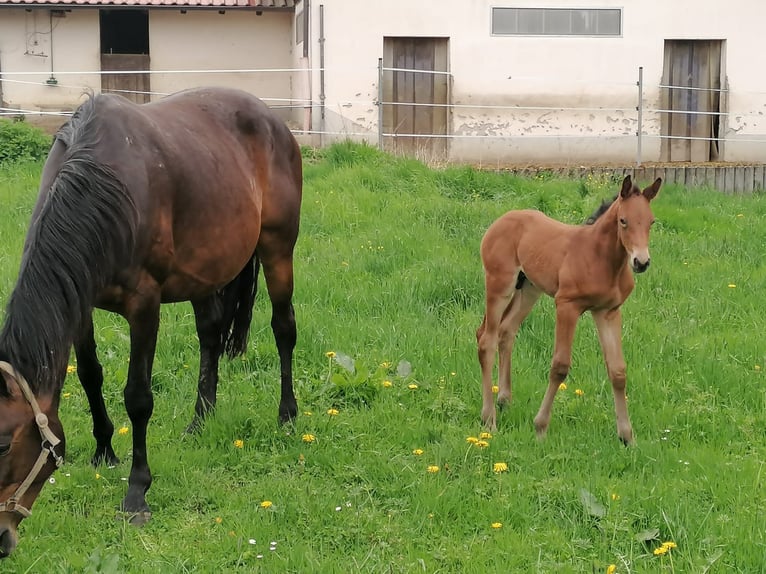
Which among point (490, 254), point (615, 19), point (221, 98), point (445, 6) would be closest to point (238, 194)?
point (221, 98)

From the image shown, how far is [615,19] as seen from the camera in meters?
15.7

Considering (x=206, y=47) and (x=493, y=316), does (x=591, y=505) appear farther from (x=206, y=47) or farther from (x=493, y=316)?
(x=206, y=47)

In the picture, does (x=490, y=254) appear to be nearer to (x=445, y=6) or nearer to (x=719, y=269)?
(x=719, y=269)

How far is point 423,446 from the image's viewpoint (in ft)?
15.4

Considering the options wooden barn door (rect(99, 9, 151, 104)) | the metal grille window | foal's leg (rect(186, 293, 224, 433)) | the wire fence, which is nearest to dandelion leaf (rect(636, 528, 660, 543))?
foal's leg (rect(186, 293, 224, 433))

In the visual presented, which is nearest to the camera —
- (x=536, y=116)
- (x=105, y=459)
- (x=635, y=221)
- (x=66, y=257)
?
(x=66, y=257)

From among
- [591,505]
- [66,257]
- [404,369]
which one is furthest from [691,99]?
[66,257]

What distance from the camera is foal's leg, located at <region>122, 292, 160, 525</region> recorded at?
13.1ft

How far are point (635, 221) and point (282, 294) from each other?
86.3 inches

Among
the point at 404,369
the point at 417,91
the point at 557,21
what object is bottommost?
the point at 404,369

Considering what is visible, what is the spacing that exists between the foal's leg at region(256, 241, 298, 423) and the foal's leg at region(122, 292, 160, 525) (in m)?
1.21

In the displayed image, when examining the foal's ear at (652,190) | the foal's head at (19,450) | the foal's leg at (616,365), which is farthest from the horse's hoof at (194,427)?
the foal's ear at (652,190)

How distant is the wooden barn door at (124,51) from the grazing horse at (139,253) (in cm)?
1323

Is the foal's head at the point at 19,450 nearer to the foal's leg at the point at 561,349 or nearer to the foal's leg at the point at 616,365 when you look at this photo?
the foal's leg at the point at 561,349
